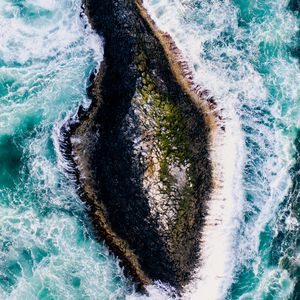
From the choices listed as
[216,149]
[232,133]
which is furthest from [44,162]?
[232,133]

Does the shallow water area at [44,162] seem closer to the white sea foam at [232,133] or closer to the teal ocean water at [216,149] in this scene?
the teal ocean water at [216,149]

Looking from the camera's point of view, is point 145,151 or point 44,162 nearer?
point 145,151

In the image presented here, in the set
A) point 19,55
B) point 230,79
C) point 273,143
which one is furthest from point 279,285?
point 19,55

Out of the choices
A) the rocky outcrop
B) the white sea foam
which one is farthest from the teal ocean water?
the rocky outcrop

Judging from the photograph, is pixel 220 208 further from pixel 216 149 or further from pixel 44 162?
pixel 44 162

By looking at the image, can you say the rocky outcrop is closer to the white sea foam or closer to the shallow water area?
the white sea foam
